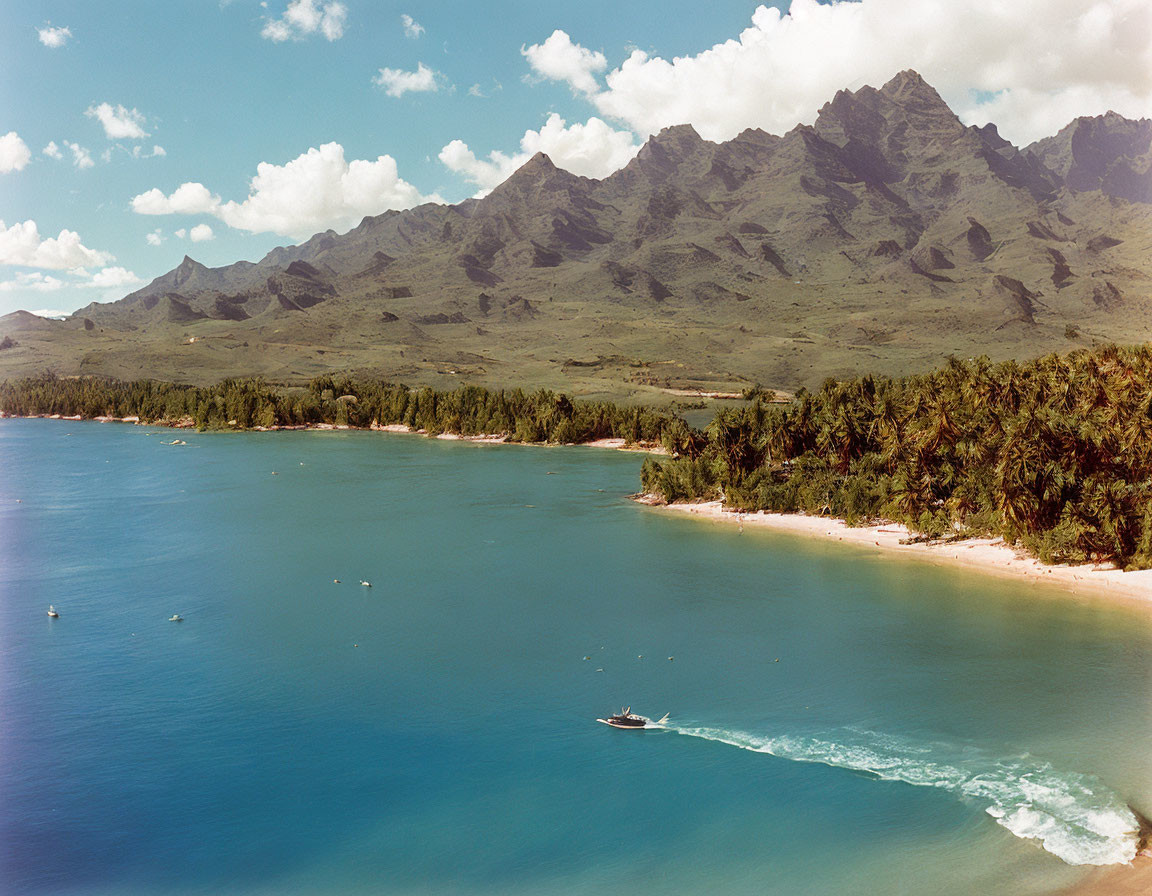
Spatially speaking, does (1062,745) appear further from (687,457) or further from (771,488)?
(687,457)

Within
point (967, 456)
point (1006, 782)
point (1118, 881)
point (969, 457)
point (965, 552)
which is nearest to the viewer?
point (1118, 881)

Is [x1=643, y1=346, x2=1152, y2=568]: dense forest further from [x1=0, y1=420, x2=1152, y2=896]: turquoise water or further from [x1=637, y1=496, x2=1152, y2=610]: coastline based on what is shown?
[x1=0, y1=420, x2=1152, y2=896]: turquoise water

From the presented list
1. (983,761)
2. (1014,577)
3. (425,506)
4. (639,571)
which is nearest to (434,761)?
(983,761)

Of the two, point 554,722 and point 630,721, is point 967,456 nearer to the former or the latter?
point 630,721

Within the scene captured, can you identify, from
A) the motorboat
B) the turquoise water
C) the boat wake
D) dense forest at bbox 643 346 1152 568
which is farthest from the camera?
dense forest at bbox 643 346 1152 568

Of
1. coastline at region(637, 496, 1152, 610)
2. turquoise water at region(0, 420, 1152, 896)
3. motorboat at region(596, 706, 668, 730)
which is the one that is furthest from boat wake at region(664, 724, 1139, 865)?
coastline at region(637, 496, 1152, 610)

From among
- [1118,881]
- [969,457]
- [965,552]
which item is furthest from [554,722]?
[969,457]
